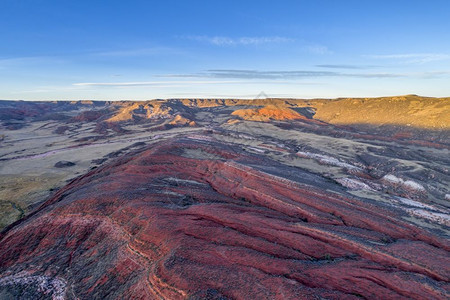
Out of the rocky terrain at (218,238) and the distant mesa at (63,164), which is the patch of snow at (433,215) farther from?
the distant mesa at (63,164)

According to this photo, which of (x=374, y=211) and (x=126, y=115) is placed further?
(x=126, y=115)

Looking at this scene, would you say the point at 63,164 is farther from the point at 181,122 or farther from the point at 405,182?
the point at 181,122

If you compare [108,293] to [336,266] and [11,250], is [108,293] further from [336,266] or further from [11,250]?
[336,266]

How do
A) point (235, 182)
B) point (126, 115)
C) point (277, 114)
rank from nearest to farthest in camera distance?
1. point (235, 182)
2. point (277, 114)
3. point (126, 115)

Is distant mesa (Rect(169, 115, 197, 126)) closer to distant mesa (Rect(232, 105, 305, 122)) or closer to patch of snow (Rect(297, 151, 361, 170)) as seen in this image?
distant mesa (Rect(232, 105, 305, 122))

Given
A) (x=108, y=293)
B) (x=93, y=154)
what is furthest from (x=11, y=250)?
(x=93, y=154)

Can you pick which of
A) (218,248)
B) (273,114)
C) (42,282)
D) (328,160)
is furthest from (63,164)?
(273,114)

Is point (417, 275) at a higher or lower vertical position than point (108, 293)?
higher

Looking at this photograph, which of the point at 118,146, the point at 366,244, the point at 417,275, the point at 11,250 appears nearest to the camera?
the point at 417,275
